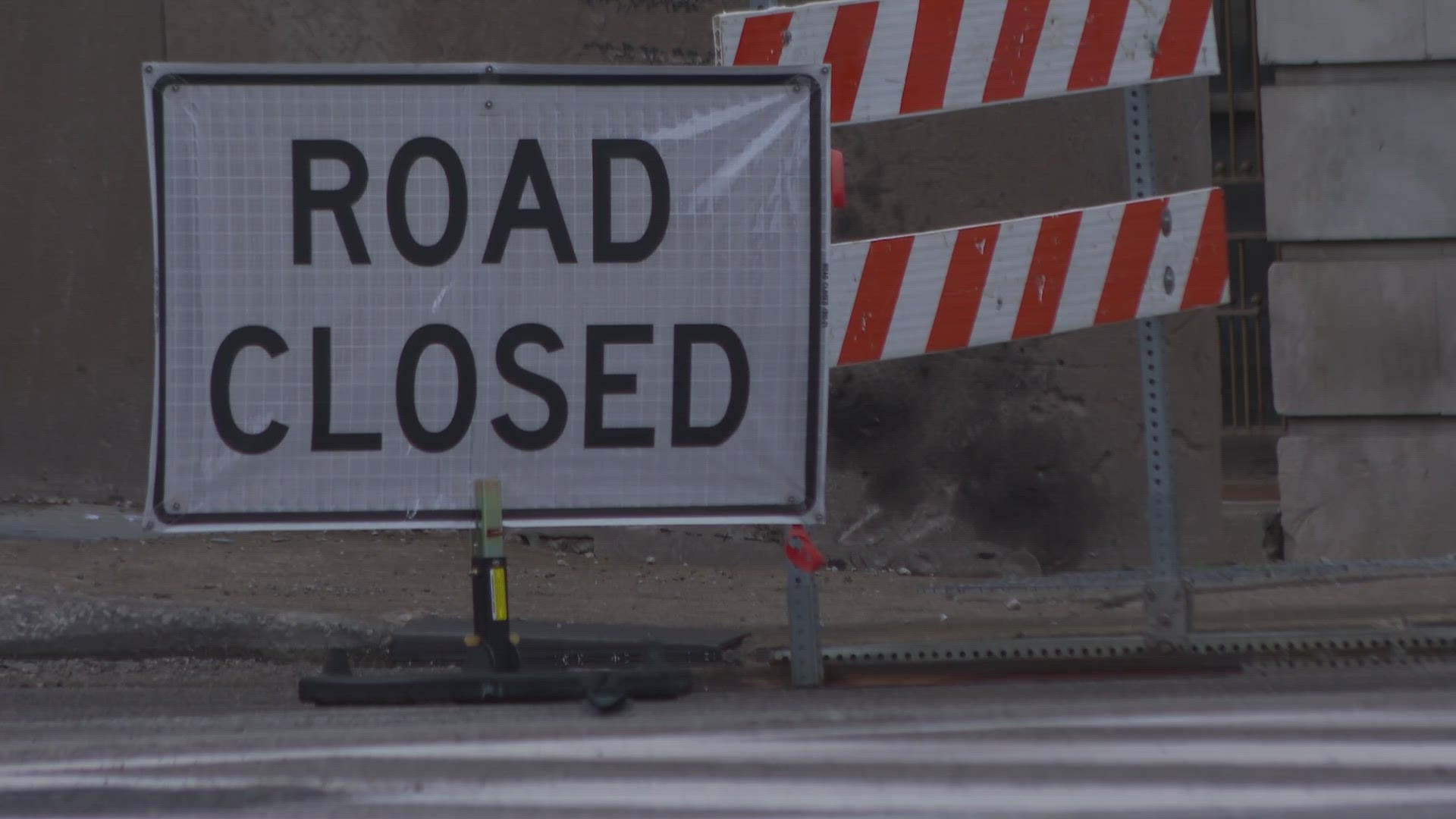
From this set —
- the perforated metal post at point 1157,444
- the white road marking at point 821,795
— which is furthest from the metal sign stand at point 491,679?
the perforated metal post at point 1157,444

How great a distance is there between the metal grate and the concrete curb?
5.09 m

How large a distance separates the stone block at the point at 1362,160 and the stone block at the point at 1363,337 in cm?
17

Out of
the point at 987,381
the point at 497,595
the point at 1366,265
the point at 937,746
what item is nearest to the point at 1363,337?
the point at 1366,265

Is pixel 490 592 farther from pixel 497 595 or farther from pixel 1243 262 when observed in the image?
pixel 1243 262

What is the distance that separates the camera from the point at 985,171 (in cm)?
695

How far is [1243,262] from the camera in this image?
8.62 metres

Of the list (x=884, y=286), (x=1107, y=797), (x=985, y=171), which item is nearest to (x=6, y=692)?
(x=884, y=286)

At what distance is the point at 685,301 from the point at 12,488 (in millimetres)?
4700

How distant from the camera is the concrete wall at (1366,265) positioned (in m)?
7.02

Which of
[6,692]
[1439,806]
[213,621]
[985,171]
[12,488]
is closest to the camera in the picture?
[1439,806]

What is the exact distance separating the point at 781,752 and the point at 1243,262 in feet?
18.8

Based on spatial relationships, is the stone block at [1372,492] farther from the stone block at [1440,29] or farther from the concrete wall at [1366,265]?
the stone block at [1440,29]

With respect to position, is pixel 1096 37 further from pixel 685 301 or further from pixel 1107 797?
pixel 1107 797

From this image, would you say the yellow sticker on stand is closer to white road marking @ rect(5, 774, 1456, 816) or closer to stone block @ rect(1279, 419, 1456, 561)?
white road marking @ rect(5, 774, 1456, 816)
